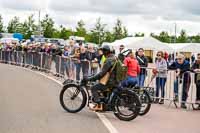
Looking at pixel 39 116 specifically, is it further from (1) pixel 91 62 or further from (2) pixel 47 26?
(2) pixel 47 26

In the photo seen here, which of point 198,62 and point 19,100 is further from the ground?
point 198,62

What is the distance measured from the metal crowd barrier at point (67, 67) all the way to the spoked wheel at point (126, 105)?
1457 mm

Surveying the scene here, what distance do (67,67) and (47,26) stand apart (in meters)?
63.4

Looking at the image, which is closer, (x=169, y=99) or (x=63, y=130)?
(x=63, y=130)

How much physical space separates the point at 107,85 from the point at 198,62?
4393 millimetres

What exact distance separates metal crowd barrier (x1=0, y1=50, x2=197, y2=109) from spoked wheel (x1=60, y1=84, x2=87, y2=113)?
1868 mm

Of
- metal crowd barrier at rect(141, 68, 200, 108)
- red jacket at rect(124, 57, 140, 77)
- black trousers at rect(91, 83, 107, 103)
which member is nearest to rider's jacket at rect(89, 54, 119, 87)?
black trousers at rect(91, 83, 107, 103)

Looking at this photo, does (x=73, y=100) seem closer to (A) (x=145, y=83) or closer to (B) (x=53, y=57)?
(A) (x=145, y=83)

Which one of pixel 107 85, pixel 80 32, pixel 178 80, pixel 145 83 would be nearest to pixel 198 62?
pixel 178 80

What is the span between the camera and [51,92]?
682 inches

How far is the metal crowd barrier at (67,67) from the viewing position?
15.3 metres

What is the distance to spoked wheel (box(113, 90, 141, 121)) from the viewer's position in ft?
39.0

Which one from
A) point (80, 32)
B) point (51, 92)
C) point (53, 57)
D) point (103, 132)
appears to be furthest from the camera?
point (80, 32)

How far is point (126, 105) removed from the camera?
473 inches
